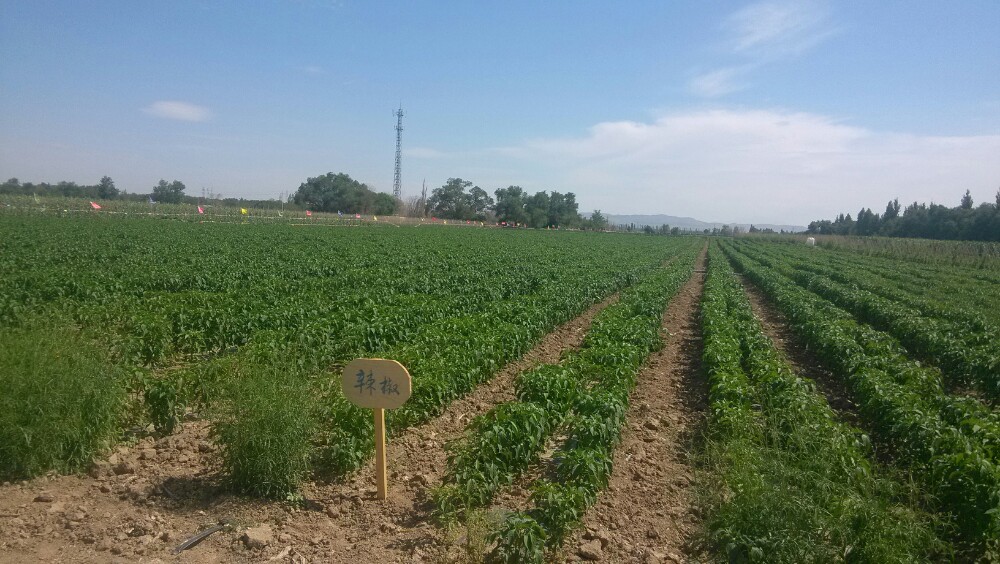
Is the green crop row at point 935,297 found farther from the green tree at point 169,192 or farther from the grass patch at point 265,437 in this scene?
the green tree at point 169,192

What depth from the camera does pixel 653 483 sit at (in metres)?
7.30

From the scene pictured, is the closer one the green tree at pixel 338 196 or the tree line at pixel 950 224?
the tree line at pixel 950 224

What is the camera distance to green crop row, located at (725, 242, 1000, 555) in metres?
5.39

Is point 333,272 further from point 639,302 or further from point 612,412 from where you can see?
point 612,412

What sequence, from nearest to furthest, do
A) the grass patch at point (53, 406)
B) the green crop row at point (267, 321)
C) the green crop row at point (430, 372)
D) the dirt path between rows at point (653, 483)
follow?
the dirt path between rows at point (653, 483)
the grass patch at point (53, 406)
the green crop row at point (430, 372)
the green crop row at point (267, 321)

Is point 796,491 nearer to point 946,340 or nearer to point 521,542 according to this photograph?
point 521,542

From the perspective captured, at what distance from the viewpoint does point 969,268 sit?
43.8 m

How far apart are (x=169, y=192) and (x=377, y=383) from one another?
131 m

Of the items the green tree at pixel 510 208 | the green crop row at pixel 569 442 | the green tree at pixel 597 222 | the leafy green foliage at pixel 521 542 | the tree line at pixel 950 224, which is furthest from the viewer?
the green tree at pixel 597 222

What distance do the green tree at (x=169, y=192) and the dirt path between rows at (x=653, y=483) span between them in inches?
4793

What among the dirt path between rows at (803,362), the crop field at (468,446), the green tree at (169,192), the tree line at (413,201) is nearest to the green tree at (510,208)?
the tree line at (413,201)

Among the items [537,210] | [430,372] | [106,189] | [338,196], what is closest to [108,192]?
[106,189]

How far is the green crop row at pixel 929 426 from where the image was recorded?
5.39m

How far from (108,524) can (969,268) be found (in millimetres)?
54686
